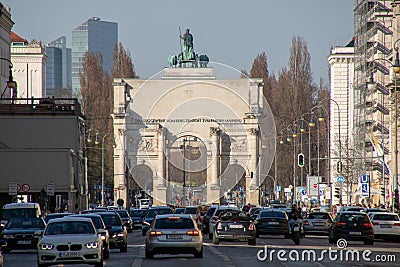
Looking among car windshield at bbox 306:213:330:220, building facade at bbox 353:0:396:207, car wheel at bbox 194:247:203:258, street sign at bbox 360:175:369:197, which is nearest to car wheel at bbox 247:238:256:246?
car wheel at bbox 194:247:203:258

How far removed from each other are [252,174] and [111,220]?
93.6 meters

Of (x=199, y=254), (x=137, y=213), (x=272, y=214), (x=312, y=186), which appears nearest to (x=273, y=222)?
(x=272, y=214)

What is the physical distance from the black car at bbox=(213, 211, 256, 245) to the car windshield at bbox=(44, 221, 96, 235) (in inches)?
575

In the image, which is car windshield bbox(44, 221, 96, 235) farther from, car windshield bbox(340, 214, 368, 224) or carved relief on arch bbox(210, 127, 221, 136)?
carved relief on arch bbox(210, 127, 221, 136)

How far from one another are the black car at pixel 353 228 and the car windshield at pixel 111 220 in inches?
418

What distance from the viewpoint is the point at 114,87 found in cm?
13825

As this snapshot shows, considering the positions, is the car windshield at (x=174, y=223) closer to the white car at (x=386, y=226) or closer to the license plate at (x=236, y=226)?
the license plate at (x=236, y=226)

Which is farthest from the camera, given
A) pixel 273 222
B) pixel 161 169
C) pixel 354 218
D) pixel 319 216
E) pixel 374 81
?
pixel 161 169

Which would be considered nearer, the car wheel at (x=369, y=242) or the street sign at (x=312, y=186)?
the car wheel at (x=369, y=242)

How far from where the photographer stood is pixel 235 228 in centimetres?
4534

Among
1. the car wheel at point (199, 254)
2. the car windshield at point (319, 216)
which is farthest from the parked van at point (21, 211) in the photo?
the car wheel at point (199, 254)

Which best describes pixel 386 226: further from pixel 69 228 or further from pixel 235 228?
pixel 69 228

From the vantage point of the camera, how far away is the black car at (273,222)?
175ft

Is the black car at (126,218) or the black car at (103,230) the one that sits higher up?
the black car at (103,230)
